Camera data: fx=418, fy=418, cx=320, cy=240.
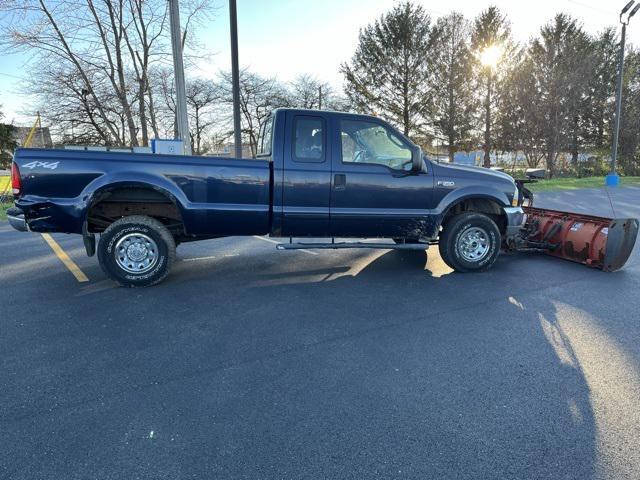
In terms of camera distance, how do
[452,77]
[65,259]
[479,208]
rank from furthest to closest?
[452,77] < [65,259] < [479,208]

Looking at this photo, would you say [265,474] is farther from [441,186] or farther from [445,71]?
[445,71]

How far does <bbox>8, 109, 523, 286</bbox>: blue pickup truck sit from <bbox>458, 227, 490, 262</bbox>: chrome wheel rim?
1 cm

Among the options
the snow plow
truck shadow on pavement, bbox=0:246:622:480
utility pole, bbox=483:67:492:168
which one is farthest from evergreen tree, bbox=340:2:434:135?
truck shadow on pavement, bbox=0:246:622:480

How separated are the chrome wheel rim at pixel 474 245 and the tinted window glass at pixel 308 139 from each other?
2.31 m

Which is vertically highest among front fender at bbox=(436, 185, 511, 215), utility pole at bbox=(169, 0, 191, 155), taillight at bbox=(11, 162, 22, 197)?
utility pole at bbox=(169, 0, 191, 155)

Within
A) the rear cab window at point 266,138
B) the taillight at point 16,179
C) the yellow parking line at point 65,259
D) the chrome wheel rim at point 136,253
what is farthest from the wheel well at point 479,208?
the taillight at point 16,179

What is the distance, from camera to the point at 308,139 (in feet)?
17.5

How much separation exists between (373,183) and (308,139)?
3.30 feet

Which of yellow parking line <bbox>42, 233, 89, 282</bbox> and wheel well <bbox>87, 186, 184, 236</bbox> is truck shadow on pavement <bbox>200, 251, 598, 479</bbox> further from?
yellow parking line <bbox>42, 233, 89, 282</bbox>

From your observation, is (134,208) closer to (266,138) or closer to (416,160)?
(266,138)

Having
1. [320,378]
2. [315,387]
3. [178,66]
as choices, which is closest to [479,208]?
[320,378]

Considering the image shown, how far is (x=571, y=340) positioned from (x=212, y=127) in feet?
116

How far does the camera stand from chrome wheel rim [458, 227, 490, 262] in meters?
5.83

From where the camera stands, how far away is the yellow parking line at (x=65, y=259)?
222 inches
